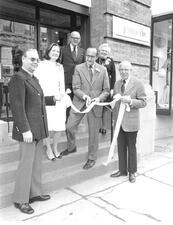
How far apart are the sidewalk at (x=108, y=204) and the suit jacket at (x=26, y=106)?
0.93 m

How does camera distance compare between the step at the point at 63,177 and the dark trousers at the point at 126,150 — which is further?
the dark trousers at the point at 126,150

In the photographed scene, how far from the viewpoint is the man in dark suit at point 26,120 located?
2.83 metres

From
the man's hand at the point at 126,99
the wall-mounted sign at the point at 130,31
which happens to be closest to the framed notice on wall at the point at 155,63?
the wall-mounted sign at the point at 130,31

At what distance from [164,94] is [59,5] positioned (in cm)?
421

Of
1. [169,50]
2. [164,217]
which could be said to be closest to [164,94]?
[169,50]

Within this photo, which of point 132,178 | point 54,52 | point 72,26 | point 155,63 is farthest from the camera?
point 155,63

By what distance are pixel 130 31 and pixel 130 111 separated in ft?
9.92

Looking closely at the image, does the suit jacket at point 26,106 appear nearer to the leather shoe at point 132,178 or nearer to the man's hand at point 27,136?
the man's hand at point 27,136

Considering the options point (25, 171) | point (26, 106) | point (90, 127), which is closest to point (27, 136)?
point (26, 106)

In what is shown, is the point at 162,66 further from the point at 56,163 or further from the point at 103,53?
the point at 56,163

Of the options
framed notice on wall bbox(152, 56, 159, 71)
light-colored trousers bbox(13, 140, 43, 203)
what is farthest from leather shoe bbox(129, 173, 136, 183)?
framed notice on wall bbox(152, 56, 159, 71)

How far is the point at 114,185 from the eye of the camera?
395 centimetres

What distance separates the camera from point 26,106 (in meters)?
2.94

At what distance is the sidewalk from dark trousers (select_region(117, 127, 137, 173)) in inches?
8.4
